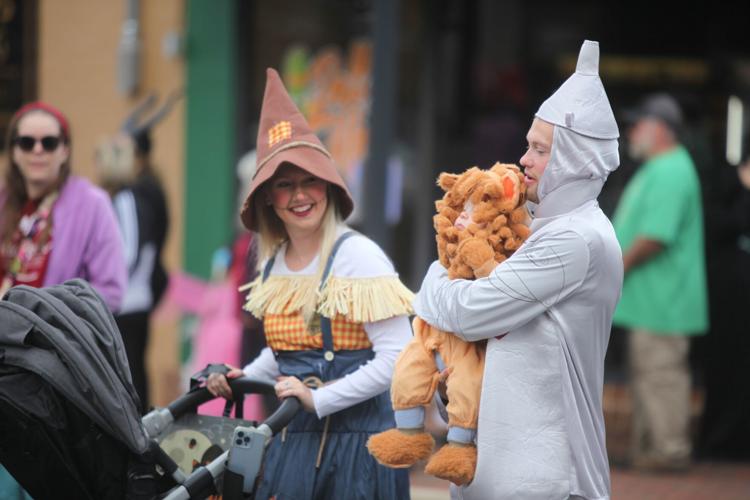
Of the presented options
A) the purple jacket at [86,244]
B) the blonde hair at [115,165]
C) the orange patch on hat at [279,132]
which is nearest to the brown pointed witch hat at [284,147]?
the orange patch on hat at [279,132]

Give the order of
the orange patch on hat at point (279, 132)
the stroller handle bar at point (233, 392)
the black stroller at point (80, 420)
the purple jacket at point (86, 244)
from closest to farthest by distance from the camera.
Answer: the black stroller at point (80, 420) → the stroller handle bar at point (233, 392) → the orange patch on hat at point (279, 132) → the purple jacket at point (86, 244)

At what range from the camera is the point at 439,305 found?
3.62m

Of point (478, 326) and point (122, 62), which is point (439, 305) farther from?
point (122, 62)

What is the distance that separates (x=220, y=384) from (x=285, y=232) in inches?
24.7

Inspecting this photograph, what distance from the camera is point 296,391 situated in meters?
4.08

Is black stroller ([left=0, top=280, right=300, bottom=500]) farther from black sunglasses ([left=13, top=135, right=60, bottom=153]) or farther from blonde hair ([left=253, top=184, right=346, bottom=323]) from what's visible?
black sunglasses ([left=13, top=135, right=60, bottom=153])

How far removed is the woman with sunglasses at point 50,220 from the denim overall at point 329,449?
56.8 inches

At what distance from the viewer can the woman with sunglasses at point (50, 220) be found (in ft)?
17.7

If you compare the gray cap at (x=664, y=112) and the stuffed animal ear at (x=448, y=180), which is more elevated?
the gray cap at (x=664, y=112)

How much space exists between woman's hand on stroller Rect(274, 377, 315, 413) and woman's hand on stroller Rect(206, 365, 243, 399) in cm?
21

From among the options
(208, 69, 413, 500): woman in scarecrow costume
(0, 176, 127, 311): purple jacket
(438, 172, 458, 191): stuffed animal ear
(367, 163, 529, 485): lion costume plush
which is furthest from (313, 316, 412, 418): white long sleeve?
(0, 176, 127, 311): purple jacket

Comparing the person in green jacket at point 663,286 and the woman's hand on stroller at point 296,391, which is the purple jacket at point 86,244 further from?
the person in green jacket at point 663,286

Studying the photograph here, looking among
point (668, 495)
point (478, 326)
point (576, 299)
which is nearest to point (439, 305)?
point (478, 326)

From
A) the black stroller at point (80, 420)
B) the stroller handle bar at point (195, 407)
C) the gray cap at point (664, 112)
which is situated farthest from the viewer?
the gray cap at point (664, 112)
